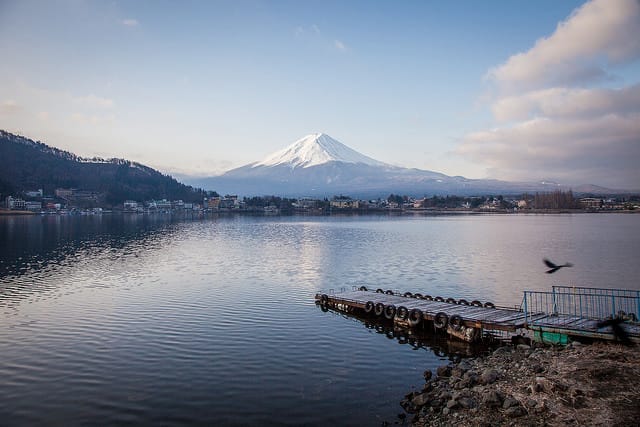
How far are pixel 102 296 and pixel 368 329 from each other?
1316 centimetres

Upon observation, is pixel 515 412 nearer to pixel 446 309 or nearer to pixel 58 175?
pixel 446 309

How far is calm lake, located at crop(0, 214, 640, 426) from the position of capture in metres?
10.3

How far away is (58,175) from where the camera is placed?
171875 mm

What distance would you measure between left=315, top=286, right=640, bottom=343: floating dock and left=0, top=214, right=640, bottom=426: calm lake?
3.61 feet

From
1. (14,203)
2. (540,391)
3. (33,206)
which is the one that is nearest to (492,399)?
(540,391)

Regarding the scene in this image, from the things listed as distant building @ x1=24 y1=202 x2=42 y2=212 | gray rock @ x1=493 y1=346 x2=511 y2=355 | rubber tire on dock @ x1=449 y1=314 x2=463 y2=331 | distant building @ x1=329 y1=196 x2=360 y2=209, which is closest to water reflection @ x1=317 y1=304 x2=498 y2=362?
rubber tire on dock @ x1=449 y1=314 x2=463 y2=331

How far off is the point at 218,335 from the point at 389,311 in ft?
22.5

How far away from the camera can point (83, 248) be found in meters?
42.3

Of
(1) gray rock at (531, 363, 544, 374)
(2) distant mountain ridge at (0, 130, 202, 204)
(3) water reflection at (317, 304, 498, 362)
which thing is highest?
(2) distant mountain ridge at (0, 130, 202, 204)

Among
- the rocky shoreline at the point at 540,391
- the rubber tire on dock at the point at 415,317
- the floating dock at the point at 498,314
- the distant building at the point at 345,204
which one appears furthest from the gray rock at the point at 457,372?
the distant building at the point at 345,204

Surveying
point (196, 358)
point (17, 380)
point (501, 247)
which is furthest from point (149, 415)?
point (501, 247)

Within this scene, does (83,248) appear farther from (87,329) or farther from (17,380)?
(17,380)

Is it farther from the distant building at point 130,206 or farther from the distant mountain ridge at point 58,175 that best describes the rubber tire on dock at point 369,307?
the distant building at point 130,206

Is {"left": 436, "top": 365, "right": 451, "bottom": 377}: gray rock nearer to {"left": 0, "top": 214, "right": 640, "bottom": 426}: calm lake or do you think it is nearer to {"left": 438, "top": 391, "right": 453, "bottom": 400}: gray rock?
{"left": 0, "top": 214, "right": 640, "bottom": 426}: calm lake
